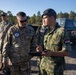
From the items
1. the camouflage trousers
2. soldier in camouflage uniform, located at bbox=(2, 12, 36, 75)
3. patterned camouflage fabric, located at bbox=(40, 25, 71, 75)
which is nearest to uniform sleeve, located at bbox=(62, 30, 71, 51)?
patterned camouflage fabric, located at bbox=(40, 25, 71, 75)

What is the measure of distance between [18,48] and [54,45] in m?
0.89

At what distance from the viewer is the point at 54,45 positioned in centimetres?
357

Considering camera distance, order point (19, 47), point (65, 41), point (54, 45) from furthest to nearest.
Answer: point (19, 47) → point (54, 45) → point (65, 41)

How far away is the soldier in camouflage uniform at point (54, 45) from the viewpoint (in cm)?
346

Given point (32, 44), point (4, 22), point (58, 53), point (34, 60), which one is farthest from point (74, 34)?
point (58, 53)

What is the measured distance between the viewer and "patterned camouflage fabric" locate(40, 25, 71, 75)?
11.4 ft

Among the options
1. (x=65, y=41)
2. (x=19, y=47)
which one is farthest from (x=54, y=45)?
(x=19, y=47)

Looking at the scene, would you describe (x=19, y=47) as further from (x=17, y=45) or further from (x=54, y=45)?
(x=54, y=45)

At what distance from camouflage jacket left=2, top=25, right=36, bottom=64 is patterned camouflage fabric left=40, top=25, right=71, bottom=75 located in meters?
0.65

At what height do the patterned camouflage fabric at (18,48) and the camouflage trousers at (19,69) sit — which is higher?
the patterned camouflage fabric at (18,48)

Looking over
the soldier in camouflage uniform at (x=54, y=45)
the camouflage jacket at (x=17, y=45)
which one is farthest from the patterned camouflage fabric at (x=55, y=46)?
the camouflage jacket at (x=17, y=45)

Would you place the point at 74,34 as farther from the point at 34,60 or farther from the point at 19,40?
the point at 19,40

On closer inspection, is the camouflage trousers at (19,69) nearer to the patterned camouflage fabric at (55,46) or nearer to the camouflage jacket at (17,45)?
the camouflage jacket at (17,45)

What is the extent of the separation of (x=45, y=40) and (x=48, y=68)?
447mm
